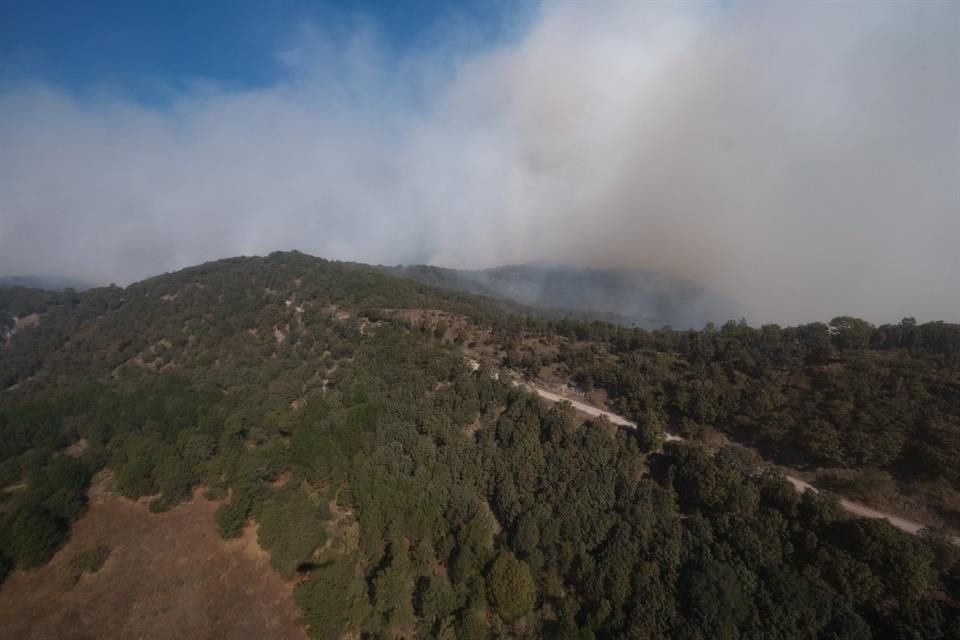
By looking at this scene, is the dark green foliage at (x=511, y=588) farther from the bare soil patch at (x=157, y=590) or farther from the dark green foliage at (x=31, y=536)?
the dark green foliage at (x=31, y=536)

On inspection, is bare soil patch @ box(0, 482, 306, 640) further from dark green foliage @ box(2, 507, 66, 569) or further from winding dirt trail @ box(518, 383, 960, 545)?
winding dirt trail @ box(518, 383, 960, 545)

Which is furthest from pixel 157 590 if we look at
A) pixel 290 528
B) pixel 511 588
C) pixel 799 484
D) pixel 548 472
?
pixel 799 484

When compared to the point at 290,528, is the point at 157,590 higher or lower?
lower

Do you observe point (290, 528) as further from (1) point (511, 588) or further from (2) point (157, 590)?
(1) point (511, 588)

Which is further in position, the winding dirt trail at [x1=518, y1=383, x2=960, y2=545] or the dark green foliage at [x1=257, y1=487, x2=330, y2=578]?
the dark green foliage at [x1=257, y1=487, x2=330, y2=578]

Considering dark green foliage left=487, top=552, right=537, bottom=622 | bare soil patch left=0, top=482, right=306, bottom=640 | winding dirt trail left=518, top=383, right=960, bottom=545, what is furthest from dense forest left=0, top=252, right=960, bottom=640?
bare soil patch left=0, top=482, right=306, bottom=640

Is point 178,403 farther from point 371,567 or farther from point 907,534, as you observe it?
point 907,534
